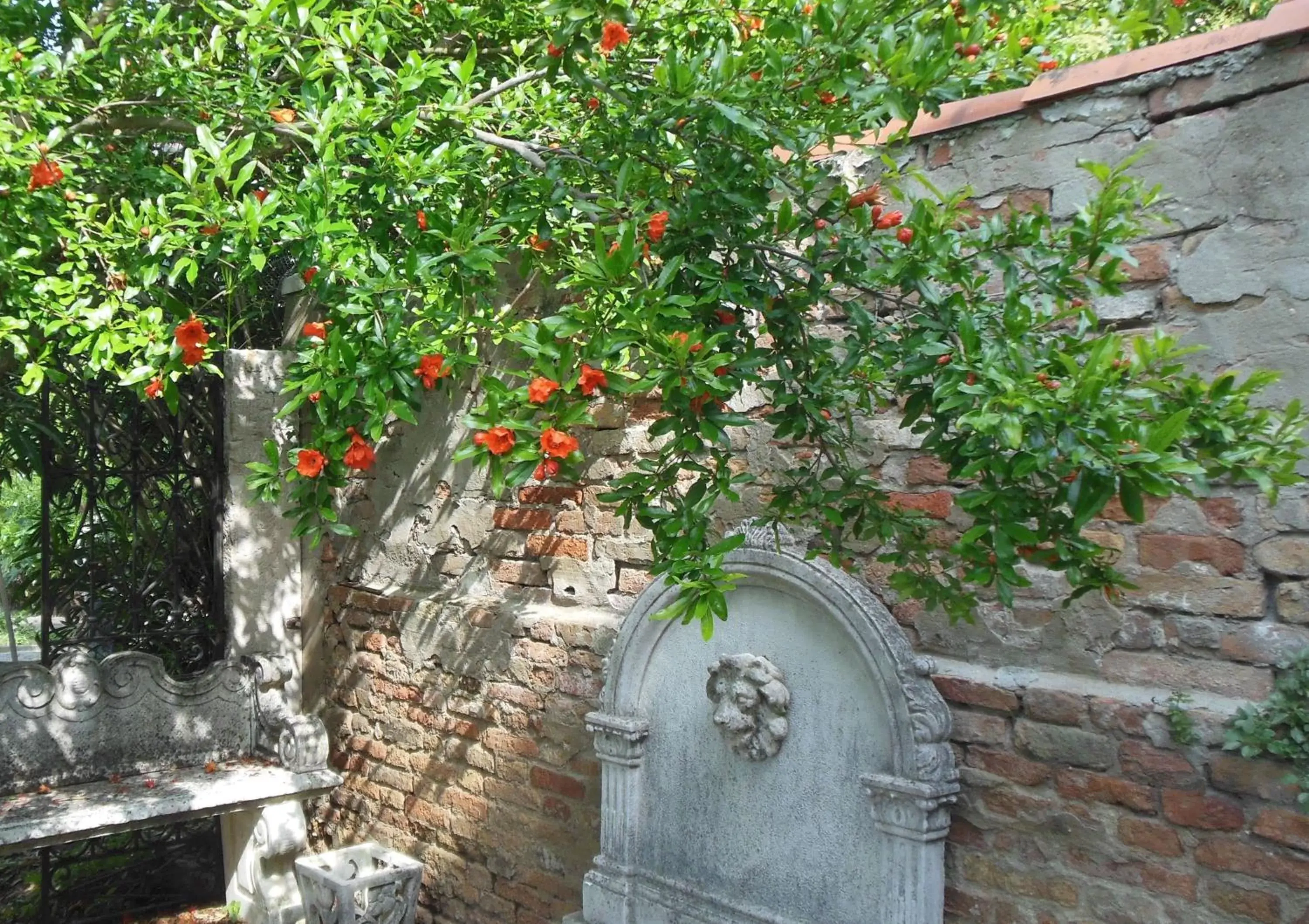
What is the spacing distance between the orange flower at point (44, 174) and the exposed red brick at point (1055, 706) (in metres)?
2.40

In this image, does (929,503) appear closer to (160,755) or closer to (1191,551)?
(1191,551)

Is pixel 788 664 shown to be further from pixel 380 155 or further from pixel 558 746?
pixel 380 155

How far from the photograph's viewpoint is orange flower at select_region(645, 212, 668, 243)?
2137 mm

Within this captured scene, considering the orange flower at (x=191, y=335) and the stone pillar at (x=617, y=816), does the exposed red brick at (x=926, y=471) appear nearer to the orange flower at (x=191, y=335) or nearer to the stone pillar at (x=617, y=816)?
the stone pillar at (x=617, y=816)

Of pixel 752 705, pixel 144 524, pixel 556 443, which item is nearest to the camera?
pixel 556 443

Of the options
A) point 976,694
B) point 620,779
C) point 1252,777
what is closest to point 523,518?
A: point 620,779

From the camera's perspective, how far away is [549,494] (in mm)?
3771

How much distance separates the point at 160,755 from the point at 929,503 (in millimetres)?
2837

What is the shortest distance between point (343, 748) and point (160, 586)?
0.94 m

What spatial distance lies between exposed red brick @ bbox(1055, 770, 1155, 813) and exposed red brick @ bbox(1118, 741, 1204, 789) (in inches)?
0.9

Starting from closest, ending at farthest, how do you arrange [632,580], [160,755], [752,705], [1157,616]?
[1157,616] < [752,705] < [632,580] < [160,755]

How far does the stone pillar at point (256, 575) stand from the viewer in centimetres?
423

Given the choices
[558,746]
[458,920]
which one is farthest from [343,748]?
[558,746]

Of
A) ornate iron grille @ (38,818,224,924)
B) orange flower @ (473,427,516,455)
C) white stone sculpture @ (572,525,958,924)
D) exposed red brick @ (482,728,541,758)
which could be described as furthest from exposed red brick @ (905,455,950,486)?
ornate iron grille @ (38,818,224,924)
